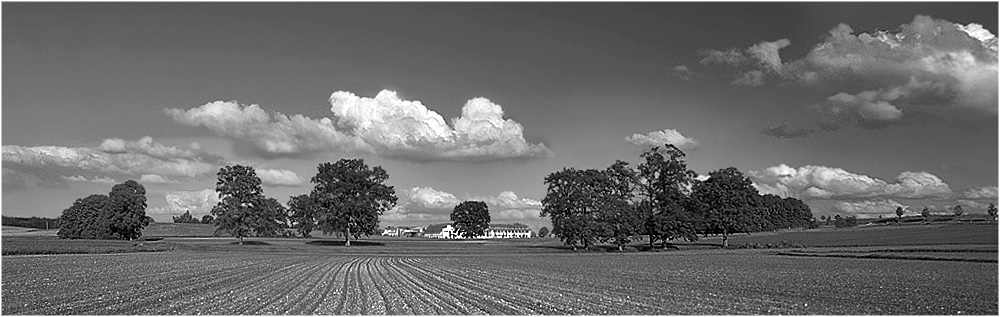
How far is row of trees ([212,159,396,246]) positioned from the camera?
9556cm

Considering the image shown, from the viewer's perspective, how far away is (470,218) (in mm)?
170500

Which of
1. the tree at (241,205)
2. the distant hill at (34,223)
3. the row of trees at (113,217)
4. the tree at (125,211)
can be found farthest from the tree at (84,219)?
the distant hill at (34,223)

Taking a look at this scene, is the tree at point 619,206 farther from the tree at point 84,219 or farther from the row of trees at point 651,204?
the tree at point 84,219

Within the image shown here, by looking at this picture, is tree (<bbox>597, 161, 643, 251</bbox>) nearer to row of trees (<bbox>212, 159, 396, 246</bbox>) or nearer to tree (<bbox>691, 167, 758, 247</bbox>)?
tree (<bbox>691, 167, 758, 247</bbox>)

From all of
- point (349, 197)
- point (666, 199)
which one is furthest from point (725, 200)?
point (349, 197)

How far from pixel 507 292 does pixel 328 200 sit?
71.9 metres

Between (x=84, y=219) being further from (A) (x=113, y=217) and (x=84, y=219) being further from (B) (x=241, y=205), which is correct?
(B) (x=241, y=205)

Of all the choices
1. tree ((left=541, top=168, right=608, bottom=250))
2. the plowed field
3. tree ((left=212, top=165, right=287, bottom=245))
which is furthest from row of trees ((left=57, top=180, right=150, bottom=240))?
the plowed field

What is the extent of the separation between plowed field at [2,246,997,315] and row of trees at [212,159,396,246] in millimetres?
54757

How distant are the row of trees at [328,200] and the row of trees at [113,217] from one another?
1273cm

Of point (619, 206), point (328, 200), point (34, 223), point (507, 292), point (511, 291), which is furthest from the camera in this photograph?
point (34, 223)

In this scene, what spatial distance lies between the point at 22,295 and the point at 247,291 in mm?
7191

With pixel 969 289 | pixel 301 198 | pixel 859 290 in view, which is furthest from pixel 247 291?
pixel 301 198

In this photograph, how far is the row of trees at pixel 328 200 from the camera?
3762 inches
